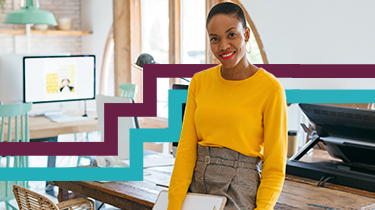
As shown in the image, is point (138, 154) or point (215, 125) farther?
point (138, 154)

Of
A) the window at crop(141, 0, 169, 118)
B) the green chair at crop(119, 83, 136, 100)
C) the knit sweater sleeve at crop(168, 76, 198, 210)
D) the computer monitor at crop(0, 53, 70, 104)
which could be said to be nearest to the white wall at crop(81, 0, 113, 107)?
the window at crop(141, 0, 169, 118)

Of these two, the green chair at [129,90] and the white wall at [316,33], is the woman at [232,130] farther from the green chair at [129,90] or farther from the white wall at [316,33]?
the green chair at [129,90]

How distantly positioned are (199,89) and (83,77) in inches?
119

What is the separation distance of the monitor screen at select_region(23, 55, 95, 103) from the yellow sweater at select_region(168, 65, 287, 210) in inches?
112

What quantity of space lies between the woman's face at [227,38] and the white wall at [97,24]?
5535 millimetres

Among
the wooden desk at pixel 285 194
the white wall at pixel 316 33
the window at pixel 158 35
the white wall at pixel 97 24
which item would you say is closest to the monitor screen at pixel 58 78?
the window at pixel 158 35

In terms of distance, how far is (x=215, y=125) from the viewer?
1.42m

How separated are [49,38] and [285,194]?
20.3 ft

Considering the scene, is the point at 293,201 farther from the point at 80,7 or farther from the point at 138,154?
the point at 80,7

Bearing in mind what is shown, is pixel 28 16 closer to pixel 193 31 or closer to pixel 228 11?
pixel 193 31

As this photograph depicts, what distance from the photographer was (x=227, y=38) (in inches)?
53.9

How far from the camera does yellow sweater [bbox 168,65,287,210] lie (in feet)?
4.43

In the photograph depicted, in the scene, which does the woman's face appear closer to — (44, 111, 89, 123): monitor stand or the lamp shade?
(44, 111, 89, 123): monitor stand

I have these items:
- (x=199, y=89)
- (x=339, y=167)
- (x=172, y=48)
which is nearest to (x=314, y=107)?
(x=339, y=167)
